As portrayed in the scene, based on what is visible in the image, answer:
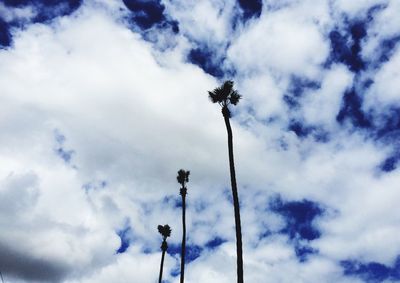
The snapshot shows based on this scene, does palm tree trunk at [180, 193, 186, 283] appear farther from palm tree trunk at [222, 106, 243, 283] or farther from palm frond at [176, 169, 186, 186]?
palm tree trunk at [222, 106, 243, 283]

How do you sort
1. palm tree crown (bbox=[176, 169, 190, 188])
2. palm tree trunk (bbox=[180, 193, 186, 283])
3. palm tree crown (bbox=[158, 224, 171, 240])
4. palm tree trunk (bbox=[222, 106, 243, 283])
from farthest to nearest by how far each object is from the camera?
palm tree crown (bbox=[158, 224, 171, 240]) < palm tree crown (bbox=[176, 169, 190, 188]) < palm tree trunk (bbox=[180, 193, 186, 283]) < palm tree trunk (bbox=[222, 106, 243, 283])

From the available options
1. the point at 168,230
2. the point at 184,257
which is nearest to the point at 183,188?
the point at 184,257

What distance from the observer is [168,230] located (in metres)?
53.4

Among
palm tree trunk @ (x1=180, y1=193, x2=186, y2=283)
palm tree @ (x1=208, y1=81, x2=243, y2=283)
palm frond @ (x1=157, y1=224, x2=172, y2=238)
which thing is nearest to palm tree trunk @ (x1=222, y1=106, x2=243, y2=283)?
palm tree @ (x1=208, y1=81, x2=243, y2=283)

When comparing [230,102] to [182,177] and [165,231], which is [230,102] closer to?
[182,177]

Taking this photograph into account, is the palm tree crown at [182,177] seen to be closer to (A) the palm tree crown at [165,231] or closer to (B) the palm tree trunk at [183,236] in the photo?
(B) the palm tree trunk at [183,236]

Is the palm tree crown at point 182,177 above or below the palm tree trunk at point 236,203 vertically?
above

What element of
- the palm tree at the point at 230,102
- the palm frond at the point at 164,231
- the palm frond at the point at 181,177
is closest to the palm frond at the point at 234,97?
the palm tree at the point at 230,102

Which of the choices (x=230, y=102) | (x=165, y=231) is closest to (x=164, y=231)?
(x=165, y=231)

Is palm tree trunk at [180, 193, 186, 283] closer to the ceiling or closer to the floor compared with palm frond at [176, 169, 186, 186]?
closer to the floor

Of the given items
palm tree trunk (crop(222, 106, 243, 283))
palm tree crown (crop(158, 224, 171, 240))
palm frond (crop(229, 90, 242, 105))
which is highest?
palm tree crown (crop(158, 224, 171, 240))

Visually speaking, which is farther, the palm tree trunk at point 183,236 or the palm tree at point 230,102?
the palm tree trunk at point 183,236

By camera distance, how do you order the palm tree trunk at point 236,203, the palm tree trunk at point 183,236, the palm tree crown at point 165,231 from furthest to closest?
the palm tree crown at point 165,231
the palm tree trunk at point 183,236
the palm tree trunk at point 236,203

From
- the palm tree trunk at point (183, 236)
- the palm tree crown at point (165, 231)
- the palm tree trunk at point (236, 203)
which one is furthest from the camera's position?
the palm tree crown at point (165, 231)
